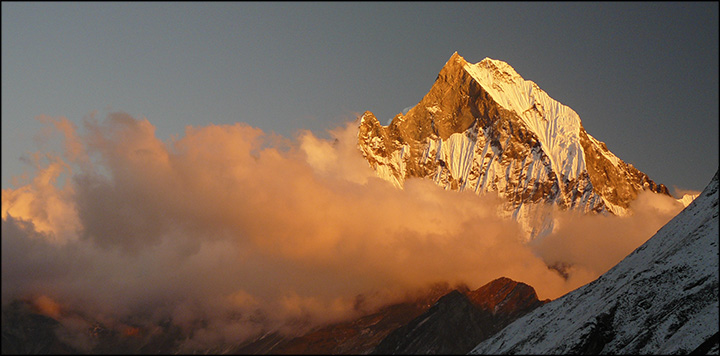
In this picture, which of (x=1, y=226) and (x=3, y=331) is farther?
(x=3, y=331)

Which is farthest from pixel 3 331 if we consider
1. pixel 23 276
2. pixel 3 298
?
pixel 3 298

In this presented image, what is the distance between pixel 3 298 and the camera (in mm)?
172875

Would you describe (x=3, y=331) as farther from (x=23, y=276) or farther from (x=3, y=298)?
(x=3, y=298)

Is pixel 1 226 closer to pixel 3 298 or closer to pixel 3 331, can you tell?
pixel 3 298

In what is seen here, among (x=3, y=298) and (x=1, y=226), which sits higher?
(x=1, y=226)

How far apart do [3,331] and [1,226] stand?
138 feet

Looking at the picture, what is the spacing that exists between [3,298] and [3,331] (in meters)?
31.0

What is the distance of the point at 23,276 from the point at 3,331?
1852 cm

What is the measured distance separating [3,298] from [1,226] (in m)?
16.6

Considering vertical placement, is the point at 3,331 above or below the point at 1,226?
below

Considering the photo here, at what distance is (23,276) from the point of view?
192 metres

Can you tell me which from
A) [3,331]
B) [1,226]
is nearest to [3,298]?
[1,226]

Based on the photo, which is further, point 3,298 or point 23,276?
point 23,276

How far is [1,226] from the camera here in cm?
17112
